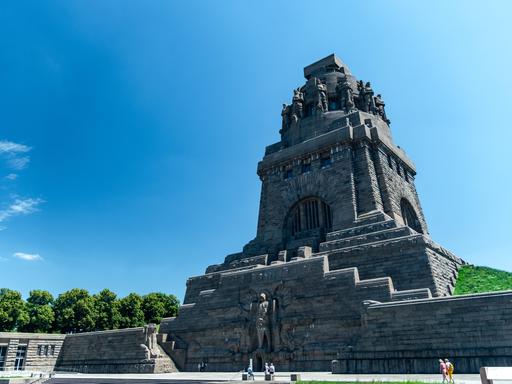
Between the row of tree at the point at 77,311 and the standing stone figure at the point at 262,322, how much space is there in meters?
32.3

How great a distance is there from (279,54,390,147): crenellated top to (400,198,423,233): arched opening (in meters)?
7.53

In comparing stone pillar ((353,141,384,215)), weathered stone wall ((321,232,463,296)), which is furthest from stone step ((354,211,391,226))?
weathered stone wall ((321,232,463,296))

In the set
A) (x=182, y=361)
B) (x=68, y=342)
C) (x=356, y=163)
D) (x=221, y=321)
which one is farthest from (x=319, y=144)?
(x=68, y=342)

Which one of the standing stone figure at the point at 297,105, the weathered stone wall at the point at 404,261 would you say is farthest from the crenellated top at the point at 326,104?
the weathered stone wall at the point at 404,261

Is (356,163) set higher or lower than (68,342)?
higher

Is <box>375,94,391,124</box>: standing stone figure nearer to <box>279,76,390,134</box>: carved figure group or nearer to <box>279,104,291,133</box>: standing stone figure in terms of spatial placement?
<box>279,76,390,134</box>: carved figure group

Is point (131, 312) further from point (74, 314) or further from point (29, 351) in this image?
point (29, 351)

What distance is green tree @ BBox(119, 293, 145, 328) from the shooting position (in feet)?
172

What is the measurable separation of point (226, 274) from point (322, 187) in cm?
1094

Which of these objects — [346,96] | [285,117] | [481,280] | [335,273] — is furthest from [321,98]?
[481,280]

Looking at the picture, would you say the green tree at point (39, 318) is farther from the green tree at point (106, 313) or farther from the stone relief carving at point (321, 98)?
the stone relief carving at point (321, 98)

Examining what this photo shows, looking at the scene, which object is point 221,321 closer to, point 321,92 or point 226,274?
point 226,274

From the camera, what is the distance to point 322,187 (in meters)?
34.0

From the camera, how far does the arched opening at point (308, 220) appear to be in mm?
33188
